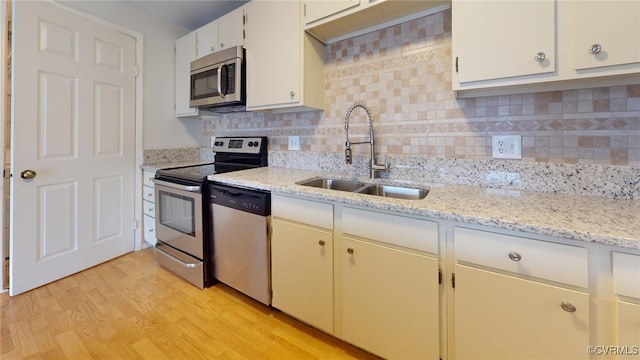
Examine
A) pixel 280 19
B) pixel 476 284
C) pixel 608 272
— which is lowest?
pixel 476 284

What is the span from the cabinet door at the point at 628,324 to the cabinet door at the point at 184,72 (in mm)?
3013

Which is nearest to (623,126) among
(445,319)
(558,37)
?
(558,37)

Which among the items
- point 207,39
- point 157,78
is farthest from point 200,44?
point 157,78

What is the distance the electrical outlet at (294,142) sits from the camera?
2.22 meters

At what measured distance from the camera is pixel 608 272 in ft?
2.63

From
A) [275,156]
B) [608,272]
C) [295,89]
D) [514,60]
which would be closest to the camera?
[608,272]

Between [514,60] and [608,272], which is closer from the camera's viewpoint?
[608,272]

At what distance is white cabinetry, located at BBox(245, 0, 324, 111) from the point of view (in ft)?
6.05

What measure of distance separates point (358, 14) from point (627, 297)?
1693mm

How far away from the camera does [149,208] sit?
2.61 m

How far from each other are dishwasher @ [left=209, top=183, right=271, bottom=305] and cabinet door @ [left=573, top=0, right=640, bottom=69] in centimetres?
153

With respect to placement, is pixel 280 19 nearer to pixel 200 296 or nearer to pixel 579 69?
pixel 579 69

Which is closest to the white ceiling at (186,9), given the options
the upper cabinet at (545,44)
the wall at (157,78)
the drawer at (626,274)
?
the wall at (157,78)

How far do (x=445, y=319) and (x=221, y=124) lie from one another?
2655 mm
